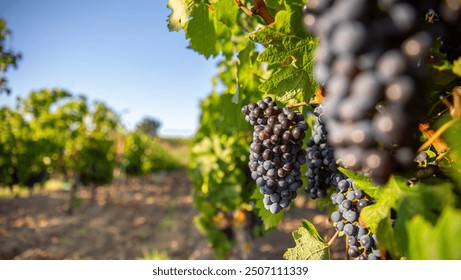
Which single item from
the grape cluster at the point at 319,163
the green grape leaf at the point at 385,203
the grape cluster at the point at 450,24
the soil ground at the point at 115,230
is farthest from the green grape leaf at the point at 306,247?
the soil ground at the point at 115,230

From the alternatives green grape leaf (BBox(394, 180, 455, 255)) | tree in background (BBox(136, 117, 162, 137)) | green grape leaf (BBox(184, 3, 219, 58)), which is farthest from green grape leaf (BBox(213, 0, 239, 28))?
tree in background (BBox(136, 117, 162, 137))

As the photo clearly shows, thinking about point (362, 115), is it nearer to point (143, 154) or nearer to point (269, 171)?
point (269, 171)

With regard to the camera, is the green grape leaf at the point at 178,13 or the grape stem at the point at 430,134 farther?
the green grape leaf at the point at 178,13

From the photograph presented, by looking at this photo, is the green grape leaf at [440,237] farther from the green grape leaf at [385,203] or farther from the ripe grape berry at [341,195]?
the ripe grape berry at [341,195]

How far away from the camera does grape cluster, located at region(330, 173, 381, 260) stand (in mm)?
887

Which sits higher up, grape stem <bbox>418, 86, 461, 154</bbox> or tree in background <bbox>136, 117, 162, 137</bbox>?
tree in background <bbox>136, 117, 162, 137</bbox>

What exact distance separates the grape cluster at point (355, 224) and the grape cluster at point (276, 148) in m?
0.19

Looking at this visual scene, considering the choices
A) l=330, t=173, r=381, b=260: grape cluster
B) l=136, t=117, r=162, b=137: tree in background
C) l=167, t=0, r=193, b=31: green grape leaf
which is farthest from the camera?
l=136, t=117, r=162, b=137: tree in background

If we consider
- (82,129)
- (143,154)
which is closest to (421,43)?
(82,129)

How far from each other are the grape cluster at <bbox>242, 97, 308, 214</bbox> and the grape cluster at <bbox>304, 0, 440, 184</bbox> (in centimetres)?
45

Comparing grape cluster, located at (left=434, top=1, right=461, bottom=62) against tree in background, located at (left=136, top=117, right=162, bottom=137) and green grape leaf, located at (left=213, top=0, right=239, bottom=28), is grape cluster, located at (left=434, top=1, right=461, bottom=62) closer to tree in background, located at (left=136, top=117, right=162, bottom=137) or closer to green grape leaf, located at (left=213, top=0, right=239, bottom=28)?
green grape leaf, located at (left=213, top=0, right=239, bottom=28)

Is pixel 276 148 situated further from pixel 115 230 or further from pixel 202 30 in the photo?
pixel 115 230

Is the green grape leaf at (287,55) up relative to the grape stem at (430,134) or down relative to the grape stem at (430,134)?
up

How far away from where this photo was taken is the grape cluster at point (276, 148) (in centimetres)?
105
